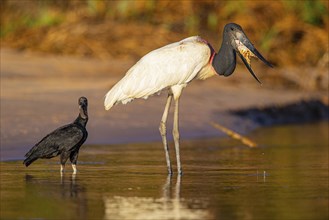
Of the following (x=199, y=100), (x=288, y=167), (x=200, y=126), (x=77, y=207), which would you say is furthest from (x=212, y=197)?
(x=199, y=100)

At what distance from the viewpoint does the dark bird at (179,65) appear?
11.0m

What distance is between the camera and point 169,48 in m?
11.1

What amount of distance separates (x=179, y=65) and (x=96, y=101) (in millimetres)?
4721

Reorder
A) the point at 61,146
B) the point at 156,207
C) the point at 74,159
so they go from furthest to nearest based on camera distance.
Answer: the point at 74,159
the point at 61,146
the point at 156,207

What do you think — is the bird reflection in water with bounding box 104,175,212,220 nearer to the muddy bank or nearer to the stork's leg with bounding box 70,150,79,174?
the stork's leg with bounding box 70,150,79,174

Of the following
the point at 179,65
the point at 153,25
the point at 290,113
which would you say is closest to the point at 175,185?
the point at 179,65

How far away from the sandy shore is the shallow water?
78 cm

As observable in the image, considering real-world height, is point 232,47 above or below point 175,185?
above

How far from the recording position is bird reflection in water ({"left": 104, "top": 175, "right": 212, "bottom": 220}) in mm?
7641

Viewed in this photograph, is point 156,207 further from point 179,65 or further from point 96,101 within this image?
point 96,101

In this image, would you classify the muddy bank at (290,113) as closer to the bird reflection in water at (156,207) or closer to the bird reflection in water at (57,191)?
the bird reflection in water at (57,191)

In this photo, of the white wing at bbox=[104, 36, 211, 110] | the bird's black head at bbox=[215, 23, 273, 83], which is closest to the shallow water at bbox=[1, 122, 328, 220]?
the white wing at bbox=[104, 36, 211, 110]

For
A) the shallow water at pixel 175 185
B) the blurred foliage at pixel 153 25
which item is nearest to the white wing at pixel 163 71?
the shallow water at pixel 175 185

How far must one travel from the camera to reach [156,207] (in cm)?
805
